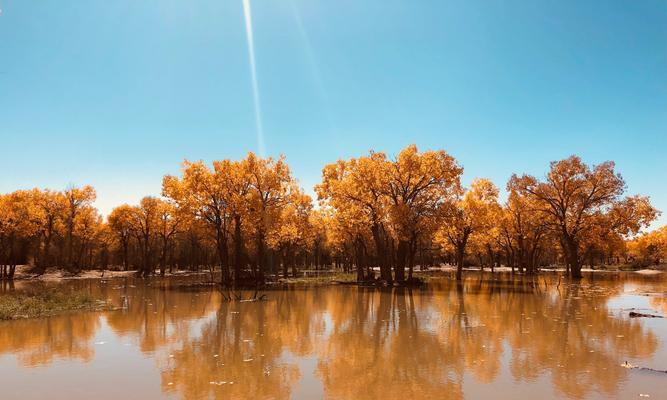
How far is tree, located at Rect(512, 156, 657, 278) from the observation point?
1889 inches

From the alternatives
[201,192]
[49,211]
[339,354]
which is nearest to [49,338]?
[339,354]

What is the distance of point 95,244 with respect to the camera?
94438 mm

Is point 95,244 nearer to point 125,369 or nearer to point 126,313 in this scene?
point 126,313

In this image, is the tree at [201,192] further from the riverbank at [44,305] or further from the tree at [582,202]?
the tree at [582,202]

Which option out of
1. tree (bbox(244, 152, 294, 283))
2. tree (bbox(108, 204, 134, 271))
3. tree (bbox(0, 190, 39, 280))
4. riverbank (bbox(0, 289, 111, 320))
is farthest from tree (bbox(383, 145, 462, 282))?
tree (bbox(108, 204, 134, 271))

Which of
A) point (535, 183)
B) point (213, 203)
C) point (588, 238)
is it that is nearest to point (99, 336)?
point (213, 203)

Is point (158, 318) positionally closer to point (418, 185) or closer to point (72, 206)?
point (418, 185)

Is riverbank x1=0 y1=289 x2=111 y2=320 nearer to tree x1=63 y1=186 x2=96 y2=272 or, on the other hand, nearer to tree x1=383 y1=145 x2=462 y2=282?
tree x1=383 y1=145 x2=462 y2=282

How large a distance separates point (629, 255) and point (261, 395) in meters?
159

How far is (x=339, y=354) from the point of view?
13219 mm

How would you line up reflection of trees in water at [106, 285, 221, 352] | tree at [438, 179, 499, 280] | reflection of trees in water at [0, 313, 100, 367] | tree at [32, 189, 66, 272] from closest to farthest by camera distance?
reflection of trees in water at [0, 313, 100, 367], reflection of trees in water at [106, 285, 221, 352], tree at [438, 179, 499, 280], tree at [32, 189, 66, 272]

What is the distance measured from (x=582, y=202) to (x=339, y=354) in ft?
152

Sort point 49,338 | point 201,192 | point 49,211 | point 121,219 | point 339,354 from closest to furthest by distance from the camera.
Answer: point 339,354 < point 49,338 < point 201,192 < point 49,211 < point 121,219

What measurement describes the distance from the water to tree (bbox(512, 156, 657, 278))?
97.0ft
